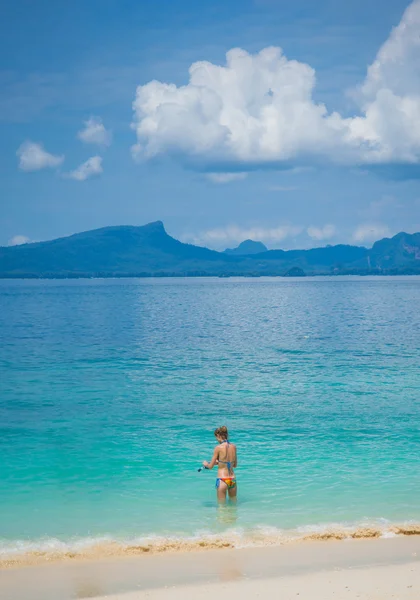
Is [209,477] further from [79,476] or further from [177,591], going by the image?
[177,591]

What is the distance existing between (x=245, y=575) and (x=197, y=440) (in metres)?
12.4

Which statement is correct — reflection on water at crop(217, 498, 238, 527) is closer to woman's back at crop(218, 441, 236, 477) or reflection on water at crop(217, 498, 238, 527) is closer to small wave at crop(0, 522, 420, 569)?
small wave at crop(0, 522, 420, 569)

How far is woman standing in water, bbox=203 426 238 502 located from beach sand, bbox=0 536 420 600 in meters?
3.10

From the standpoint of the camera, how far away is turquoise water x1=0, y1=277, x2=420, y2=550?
17.0 m

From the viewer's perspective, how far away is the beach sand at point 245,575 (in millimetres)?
11633

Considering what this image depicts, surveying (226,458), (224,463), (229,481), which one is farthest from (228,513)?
(226,458)

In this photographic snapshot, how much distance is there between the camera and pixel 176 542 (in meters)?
15.0

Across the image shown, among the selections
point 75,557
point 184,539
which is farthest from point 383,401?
point 75,557

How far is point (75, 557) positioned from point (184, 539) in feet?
8.36

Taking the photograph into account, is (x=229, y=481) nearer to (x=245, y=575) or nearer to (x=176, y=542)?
(x=176, y=542)

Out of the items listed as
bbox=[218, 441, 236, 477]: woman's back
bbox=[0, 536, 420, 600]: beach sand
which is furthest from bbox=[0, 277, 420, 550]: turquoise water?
bbox=[0, 536, 420, 600]: beach sand

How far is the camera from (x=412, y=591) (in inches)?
448

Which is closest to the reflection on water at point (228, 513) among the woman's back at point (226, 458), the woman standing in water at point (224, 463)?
the woman standing in water at point (224, 463)

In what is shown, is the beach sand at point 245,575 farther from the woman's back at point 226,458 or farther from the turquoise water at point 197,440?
the woman's back at point 226,458
